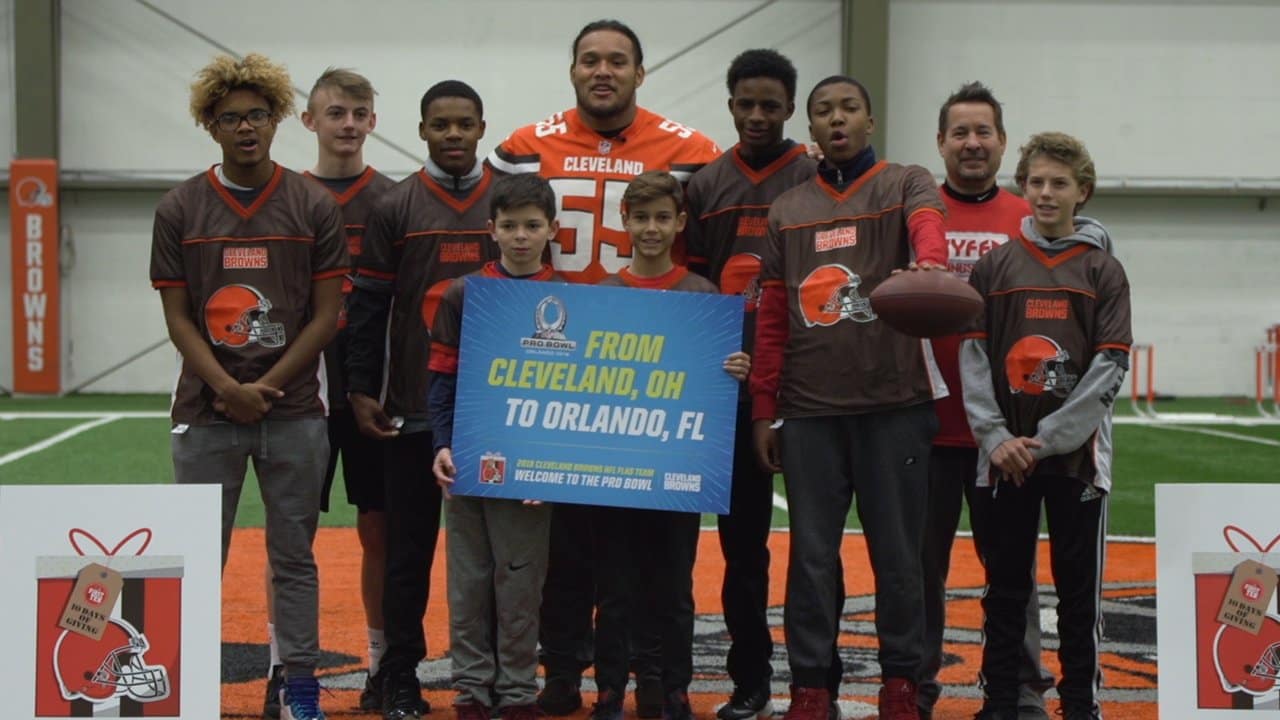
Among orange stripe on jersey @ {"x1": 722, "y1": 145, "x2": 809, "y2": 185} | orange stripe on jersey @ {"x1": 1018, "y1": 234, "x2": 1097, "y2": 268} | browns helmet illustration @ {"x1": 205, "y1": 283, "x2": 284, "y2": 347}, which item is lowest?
browns helmet illustration @ {"x1": 205, "y1": 283, "x2": 284, "y2": 347}

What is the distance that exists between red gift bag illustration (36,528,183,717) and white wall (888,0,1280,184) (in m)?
15.4

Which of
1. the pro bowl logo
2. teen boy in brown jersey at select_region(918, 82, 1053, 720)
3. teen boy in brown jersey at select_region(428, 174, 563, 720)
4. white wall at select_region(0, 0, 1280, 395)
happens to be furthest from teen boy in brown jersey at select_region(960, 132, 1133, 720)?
white wall at select_region(0, 0, 1280, 395)

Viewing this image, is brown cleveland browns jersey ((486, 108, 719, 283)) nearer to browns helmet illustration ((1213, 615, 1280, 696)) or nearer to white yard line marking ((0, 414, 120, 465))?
browns helmet illustration ((1213, 615, 1280, 696))

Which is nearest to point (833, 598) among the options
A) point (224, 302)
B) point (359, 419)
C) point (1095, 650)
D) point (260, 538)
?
point (1095, 650)

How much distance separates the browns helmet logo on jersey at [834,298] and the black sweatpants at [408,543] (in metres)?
1.28

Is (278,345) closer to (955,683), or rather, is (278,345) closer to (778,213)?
(778,213)

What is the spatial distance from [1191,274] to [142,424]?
12.6 m

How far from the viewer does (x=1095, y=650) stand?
14.0 ft

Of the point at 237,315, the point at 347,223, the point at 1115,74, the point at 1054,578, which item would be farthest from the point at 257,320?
the point at 1115,74

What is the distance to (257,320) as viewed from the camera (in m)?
4.32

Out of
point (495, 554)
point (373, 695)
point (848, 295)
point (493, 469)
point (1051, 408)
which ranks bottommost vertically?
point (373, 695)

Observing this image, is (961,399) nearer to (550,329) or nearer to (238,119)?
(550,329)

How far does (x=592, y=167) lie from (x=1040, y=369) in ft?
5.09

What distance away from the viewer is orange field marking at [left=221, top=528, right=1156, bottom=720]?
15.6ft
